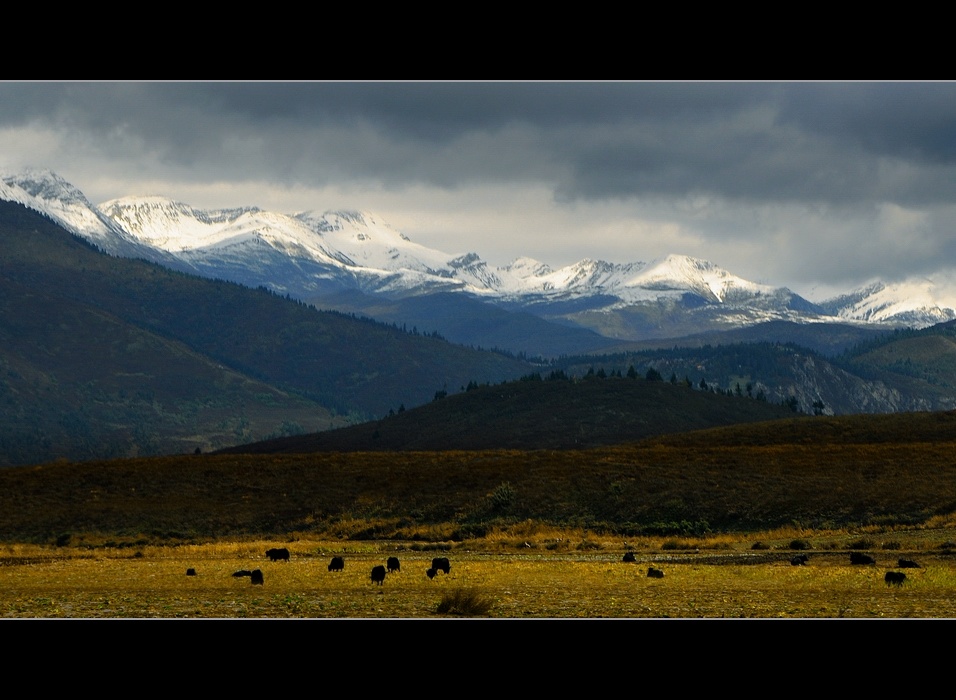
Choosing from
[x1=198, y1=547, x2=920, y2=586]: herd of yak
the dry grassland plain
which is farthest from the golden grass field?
[x1=198, y1=547, x2=920, y2=586]: herd of yak

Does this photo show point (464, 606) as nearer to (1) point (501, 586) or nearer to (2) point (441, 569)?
(1) point (501, 586)

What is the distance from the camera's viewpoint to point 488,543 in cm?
7044

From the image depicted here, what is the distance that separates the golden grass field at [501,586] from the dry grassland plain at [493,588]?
1.9 inches

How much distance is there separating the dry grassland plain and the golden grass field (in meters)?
0.05

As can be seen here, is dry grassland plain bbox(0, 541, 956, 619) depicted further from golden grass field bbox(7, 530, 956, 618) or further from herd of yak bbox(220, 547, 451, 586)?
herd of yak bbox(220, 547, 451, 586)

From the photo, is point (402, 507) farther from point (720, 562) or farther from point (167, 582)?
point (167, 582)

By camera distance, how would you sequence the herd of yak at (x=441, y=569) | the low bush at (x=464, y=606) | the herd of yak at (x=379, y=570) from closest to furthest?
the low bush at (x=464, y=606) → the herd of yak at (x=441, y=569) → the herd of yak at (x=379, y=570)

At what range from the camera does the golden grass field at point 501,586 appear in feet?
97.2

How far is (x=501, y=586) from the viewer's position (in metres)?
37.6

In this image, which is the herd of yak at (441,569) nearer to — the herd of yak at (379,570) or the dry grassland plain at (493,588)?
the herd of yak at (379,570)

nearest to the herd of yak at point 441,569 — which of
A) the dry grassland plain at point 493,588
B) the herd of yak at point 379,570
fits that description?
the herd of yak at point 379,570
